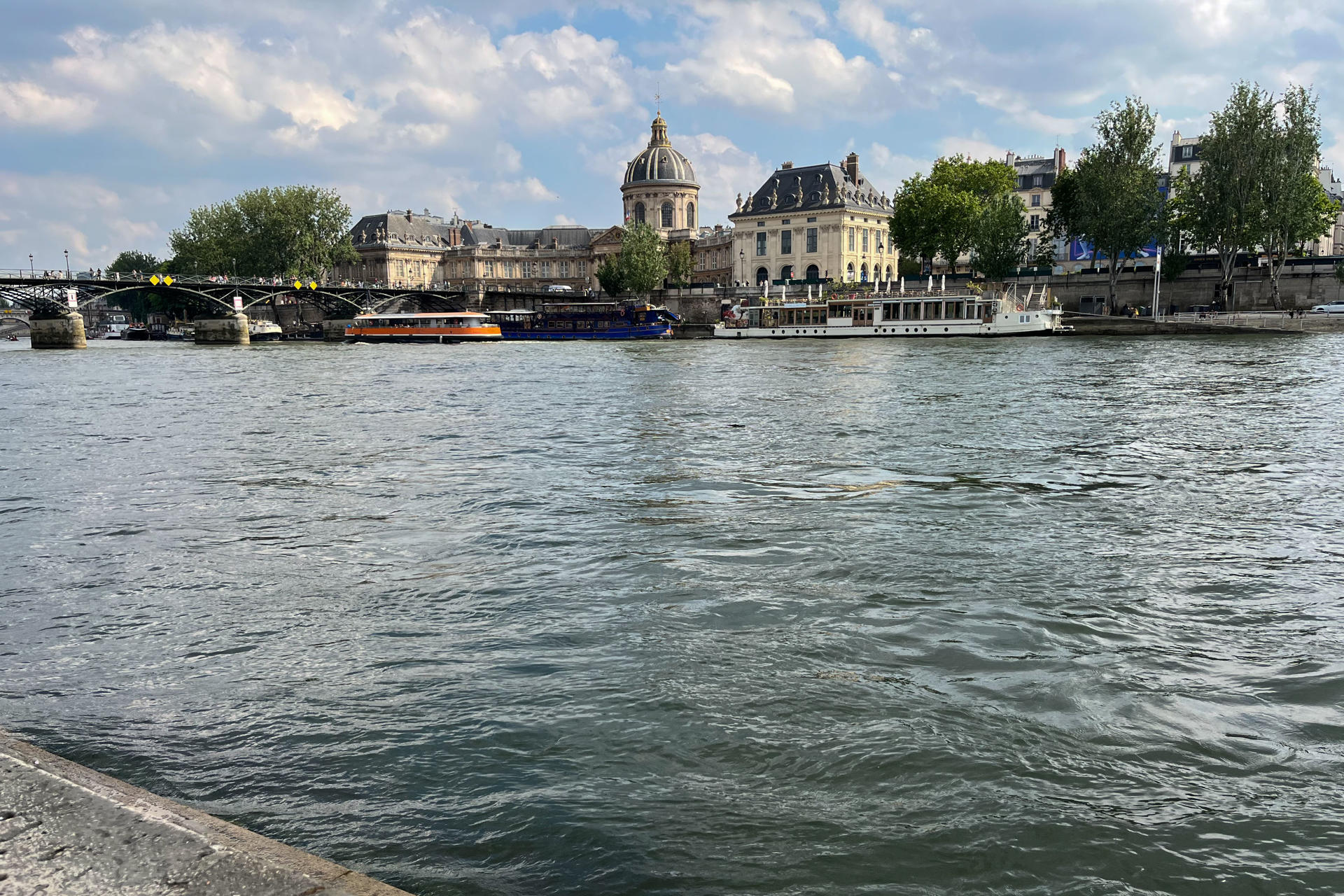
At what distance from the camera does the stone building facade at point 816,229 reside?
298 feet

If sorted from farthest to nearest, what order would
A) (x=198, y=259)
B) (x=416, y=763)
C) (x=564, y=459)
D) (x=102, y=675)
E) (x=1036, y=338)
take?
(x=198, y=259) < (x=1036, y=338) < (x=564, y=459) < (x=102, y=675) < (x=416, y=763)

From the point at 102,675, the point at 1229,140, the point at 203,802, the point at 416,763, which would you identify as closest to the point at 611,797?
the point at 416,763

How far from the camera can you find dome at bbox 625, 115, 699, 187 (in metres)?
121

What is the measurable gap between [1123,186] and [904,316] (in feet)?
47.3

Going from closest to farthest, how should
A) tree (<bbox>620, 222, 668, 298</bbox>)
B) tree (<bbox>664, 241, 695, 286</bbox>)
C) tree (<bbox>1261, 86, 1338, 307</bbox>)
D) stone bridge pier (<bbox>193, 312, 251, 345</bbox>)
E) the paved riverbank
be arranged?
the paved riverbank → tree (<bbox>1261, 86, 1338, 307</bbox>) → stone bridge pier (<bbox>193, 312, 251, 345</bbox>) → tree (<bbox>620, 222, 668, 298</bbox>) → tree (<bbox>664, 241, 695, 286</bbox>)

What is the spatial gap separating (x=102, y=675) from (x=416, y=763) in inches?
95.8

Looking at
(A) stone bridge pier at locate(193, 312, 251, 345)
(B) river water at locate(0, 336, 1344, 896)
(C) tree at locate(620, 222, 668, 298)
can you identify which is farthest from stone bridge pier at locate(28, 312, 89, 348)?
(B) river water at locate(0, 336, 1344, 896)

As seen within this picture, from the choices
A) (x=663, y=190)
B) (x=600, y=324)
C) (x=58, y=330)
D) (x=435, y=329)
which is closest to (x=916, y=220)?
(x=600, y=324)

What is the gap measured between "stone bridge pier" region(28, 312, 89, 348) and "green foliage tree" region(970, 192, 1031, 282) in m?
63.9

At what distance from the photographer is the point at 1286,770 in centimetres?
435

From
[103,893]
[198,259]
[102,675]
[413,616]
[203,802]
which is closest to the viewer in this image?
[103,893]

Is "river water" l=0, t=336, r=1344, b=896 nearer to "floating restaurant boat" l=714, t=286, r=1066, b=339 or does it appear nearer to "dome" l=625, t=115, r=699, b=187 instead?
"floating restaurant boat" l=714, t=286, r=1066, b=339

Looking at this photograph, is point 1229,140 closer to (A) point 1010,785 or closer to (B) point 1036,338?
(B) point 1036,338

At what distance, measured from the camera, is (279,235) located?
90375 mm
